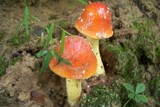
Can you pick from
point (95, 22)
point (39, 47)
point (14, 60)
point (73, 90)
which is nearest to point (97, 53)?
point (95, 22)

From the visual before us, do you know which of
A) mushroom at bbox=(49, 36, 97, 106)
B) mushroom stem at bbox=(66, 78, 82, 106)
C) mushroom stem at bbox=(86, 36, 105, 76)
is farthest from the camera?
mushroom stem at bbox=(86, 36, 105, 76)

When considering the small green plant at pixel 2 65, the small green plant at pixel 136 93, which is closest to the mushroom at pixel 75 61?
the small green plant at pixel 136 93

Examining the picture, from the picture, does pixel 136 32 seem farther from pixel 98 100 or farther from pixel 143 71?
pixel 98 100

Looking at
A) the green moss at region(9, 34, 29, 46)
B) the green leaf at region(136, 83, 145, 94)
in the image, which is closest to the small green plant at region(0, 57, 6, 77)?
the green moss at region(9, 34, 29, 46)

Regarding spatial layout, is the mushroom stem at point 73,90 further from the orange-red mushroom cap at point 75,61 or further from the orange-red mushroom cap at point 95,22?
the orange-red mushroom cap at point 95,22

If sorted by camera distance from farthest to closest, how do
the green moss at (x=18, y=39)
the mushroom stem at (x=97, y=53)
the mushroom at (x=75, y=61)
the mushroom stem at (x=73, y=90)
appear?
the green moss at (x=18, y=39), the mushroom stem at (x=97, y=53), the mushroom stem at (x=73, y=90), the mushroom at (x=75, y=61)

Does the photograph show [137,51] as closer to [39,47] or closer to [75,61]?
[39,47]

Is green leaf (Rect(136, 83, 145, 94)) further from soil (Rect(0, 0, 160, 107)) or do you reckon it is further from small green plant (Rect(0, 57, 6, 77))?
small green plant (Rect(0, 57, 6, 77))
